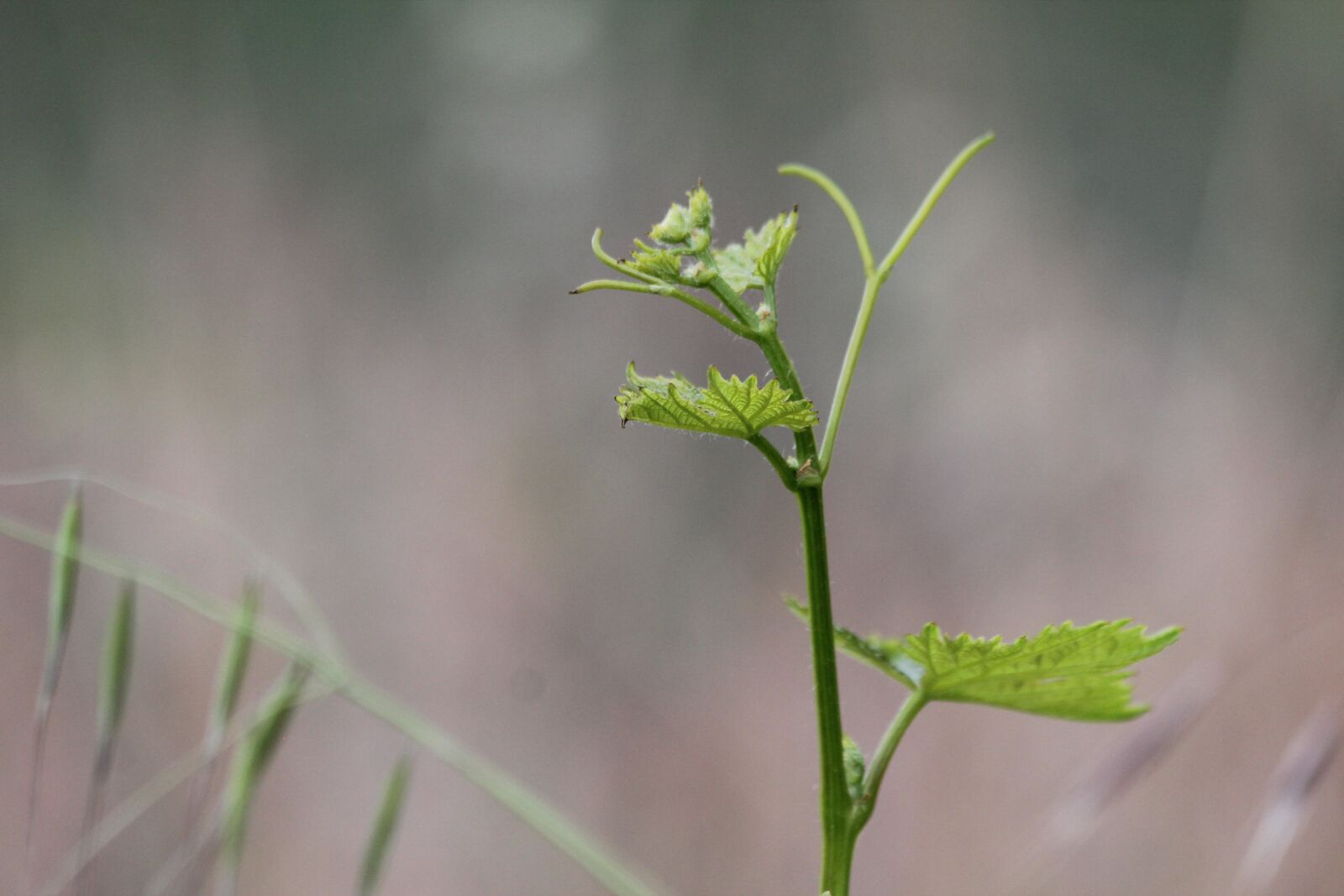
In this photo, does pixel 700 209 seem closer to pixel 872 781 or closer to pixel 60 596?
pixel 872 781

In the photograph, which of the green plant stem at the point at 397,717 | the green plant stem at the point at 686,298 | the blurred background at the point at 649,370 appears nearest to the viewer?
the green plant stem at the point at 686,298

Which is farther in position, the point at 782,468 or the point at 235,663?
the point at 235,663

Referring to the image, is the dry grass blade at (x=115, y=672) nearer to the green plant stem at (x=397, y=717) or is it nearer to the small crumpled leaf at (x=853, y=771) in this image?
the green plant stem at (x=397, y=717)

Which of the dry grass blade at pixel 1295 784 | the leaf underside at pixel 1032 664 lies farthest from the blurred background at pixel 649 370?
the leaf underside at pixel 1032 664

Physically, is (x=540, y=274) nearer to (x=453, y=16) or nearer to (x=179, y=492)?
(x=453, y=16)

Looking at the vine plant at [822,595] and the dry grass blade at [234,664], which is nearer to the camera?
the vine plant at [822,595]

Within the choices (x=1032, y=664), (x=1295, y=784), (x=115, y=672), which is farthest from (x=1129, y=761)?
(x=115, y=672)

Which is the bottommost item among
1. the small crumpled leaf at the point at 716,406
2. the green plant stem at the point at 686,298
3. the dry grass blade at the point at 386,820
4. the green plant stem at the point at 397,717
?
the dry grass blade at the point at 386,820
